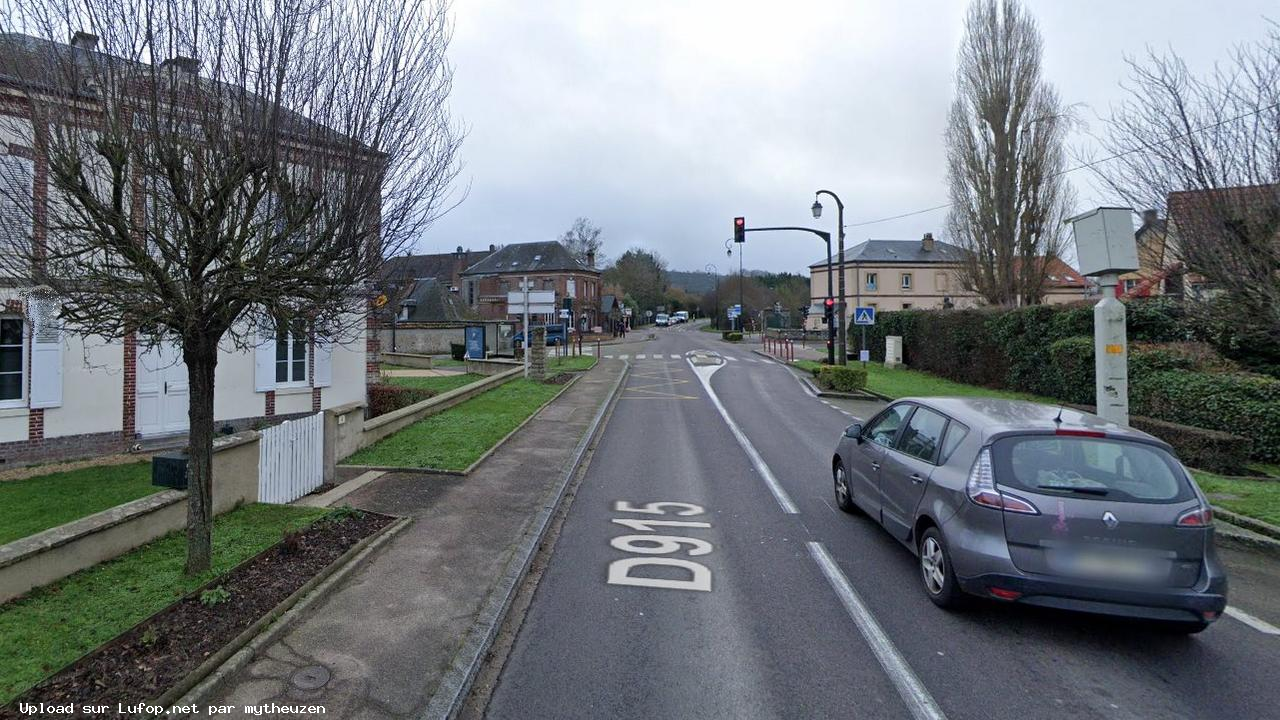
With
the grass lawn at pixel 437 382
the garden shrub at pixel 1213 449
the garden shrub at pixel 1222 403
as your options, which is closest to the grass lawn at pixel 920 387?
the garden shrub at pixel 1222 403

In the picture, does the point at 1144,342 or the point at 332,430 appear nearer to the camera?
the point at 332,430

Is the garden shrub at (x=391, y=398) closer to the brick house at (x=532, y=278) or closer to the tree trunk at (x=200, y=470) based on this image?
the tree trunk at (x=200, y=470)

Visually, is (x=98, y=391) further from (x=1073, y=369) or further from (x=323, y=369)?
(x=1073, y=369)

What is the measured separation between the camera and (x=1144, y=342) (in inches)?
582

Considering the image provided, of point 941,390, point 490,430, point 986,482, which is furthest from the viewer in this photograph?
point 941,390

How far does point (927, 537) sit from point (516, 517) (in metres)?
4.15

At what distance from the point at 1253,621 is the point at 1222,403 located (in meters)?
7.53

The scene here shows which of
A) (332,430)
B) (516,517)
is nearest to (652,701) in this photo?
(516,517)

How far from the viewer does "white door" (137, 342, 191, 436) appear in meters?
13.2

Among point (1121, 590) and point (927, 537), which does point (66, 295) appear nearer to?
point (927, 537)

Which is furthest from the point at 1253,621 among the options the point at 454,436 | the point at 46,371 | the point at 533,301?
the point at 533,301

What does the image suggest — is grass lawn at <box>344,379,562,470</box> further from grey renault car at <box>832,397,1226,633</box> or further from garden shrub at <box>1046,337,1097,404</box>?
garden shrub at <box>1046,337,1097,404</box>

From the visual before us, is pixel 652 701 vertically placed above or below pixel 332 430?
below

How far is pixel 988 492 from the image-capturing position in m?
4.53
